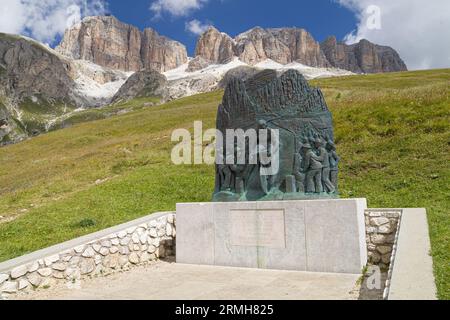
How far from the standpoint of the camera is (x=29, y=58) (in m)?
164

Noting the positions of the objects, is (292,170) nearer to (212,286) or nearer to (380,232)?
(380,232)

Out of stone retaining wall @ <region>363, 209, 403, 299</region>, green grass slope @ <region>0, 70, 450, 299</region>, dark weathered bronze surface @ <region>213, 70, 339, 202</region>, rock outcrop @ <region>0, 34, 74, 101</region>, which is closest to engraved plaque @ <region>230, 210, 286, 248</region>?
dark weathered bronze surface @ <region>213, 70, 339, 202</region>

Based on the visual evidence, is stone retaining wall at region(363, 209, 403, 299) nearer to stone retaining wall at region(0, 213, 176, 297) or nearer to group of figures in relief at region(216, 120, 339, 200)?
group of figures in relief at region(216, 120, 339, 200)

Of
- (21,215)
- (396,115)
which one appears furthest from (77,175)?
(396,115)

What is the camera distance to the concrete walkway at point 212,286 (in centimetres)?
668

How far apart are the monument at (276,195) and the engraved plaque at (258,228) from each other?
0.9 inches

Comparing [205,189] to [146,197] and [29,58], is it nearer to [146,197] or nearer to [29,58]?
[146,197]

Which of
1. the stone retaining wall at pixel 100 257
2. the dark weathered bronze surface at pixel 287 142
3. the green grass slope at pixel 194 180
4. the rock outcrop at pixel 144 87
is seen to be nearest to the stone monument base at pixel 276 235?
the dark weathered bronze surface at pixel 287 142

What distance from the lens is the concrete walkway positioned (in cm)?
668

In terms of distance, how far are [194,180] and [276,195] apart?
9112 mm

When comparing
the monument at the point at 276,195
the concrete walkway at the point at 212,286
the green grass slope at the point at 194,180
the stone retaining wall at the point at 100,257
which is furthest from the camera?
the green grass slope at the point at 194,180

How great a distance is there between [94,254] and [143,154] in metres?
17.2

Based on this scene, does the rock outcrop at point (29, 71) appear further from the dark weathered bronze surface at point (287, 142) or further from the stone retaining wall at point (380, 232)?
the stone retaining wall at point (380, 232)

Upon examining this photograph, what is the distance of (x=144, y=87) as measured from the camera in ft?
547
